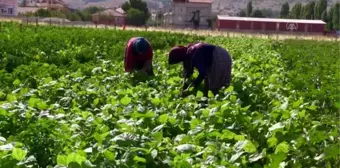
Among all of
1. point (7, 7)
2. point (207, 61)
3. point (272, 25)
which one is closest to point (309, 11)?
point (272, 25)

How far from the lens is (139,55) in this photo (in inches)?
357

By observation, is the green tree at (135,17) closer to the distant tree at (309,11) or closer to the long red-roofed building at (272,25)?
the long red-roofed building at (272,25)

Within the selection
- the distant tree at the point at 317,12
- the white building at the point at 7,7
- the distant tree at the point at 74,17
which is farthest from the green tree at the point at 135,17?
the distant tree at the point at 317,12

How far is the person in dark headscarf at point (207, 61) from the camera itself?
26.0ft

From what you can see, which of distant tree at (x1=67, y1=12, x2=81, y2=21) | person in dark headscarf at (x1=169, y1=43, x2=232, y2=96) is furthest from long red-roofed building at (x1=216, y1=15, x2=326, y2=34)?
person in dark headscarf at (x1=169, y1=43, x2=232, y2=96)

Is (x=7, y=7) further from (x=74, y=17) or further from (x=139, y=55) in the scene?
(x=139, y=55)

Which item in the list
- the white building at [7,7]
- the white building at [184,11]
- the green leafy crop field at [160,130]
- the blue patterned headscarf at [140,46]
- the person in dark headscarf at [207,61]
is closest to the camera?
the green leafy crop field at [160,130]

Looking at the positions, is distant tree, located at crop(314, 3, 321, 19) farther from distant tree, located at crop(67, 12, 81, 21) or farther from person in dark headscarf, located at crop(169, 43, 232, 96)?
person in dark headscarf, located at crop(169, 43, 232, 96)

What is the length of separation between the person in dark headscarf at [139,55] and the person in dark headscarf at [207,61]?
3.60 ft

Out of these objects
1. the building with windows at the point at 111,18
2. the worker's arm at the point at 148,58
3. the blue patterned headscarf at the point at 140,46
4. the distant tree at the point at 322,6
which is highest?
the distant tree at the point at 322,6

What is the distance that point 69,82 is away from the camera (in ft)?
24.9

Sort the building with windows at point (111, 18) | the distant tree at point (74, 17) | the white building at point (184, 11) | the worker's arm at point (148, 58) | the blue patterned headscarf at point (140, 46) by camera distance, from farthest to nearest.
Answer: the distant tree at point (74, 17)
the building with windows at point (111, 18)
the white building at point (184, 11)
the worker's arm at point (148, 58)
the blue patterned headscarf at point (140, 46)

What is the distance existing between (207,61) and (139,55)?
1.48 metres

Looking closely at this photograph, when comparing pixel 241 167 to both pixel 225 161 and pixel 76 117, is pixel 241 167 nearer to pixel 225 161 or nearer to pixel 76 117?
pixel 225 161
